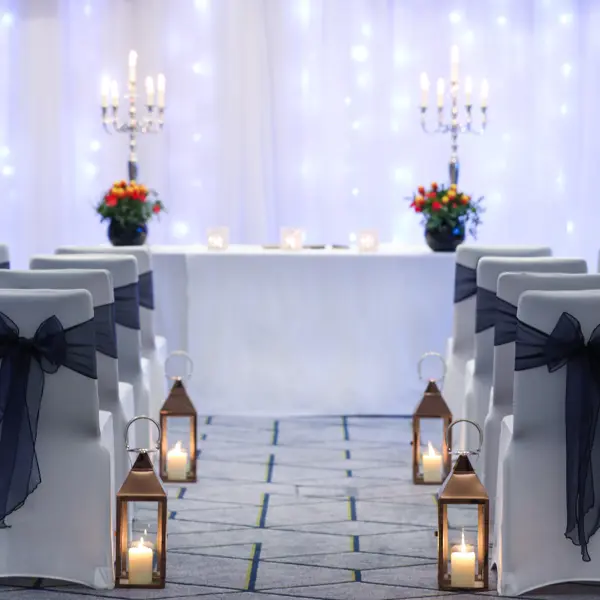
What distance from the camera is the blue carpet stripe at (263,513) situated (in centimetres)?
393

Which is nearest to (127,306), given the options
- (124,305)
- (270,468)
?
(124,305)

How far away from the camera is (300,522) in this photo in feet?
13.0

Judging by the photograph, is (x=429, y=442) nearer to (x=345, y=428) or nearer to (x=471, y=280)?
(x=471, y=280)

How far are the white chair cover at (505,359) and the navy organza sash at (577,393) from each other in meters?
0.55

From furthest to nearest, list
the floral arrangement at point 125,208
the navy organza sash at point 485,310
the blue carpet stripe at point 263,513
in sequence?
the floral arrangement at point 125,208 → the navy organza sash at point 485,310 → the blue carpet stripe at point 263,513

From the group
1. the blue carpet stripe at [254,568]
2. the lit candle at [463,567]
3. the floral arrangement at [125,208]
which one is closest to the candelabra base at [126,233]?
the floral arrangement at [125,208]

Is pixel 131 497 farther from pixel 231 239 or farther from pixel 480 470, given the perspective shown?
pixel 231 239

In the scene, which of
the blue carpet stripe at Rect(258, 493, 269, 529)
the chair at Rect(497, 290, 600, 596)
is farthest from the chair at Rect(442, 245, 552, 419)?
the chair at Rect(497, 290, 600, 596)

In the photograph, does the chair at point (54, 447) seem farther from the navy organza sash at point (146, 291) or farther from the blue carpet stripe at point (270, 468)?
the navy organza sash at point (146, 291)

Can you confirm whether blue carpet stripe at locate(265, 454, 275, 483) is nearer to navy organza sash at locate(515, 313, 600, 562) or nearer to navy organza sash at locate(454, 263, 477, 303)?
navy organza sash at locate(454, 263, 477, 303)

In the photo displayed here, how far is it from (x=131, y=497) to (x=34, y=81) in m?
5.10

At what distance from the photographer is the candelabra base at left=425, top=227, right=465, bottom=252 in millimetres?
5695

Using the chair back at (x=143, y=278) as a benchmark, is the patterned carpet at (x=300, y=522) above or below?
below

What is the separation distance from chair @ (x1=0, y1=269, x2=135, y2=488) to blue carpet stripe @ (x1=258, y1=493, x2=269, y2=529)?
0.49 metres
